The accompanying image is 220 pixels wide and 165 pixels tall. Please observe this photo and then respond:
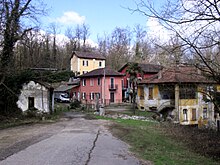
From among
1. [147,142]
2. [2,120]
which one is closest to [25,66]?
[2,120]

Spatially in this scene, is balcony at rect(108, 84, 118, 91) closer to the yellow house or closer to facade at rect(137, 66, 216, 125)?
facade at rect(137, 66, 216, 125)

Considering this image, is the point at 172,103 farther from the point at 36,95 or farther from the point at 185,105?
the point at 36,95

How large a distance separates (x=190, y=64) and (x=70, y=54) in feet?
241

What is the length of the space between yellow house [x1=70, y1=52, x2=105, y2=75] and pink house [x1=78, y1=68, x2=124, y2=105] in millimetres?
17825

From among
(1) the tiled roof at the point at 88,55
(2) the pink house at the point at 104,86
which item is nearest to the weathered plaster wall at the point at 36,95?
(2) the pink house at the point at 104,86

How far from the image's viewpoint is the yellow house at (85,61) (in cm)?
7394

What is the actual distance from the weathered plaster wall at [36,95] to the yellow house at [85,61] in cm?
4243

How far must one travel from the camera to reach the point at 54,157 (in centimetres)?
941

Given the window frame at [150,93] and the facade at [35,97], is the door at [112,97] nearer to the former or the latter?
the window frame at [150,93]

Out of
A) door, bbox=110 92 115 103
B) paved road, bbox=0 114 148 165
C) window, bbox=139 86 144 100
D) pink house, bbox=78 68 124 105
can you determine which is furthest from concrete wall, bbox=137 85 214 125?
paved road, bbox=0 114 148 165

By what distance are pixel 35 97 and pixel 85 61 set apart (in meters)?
44.6

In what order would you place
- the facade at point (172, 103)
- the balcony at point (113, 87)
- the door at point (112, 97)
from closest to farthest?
the facade at point (172, 103)
the balcony at point (113, 87)
the door at point (112, 97)

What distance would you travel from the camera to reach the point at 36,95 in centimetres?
3100

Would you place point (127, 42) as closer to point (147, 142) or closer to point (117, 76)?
point (117, 76)
